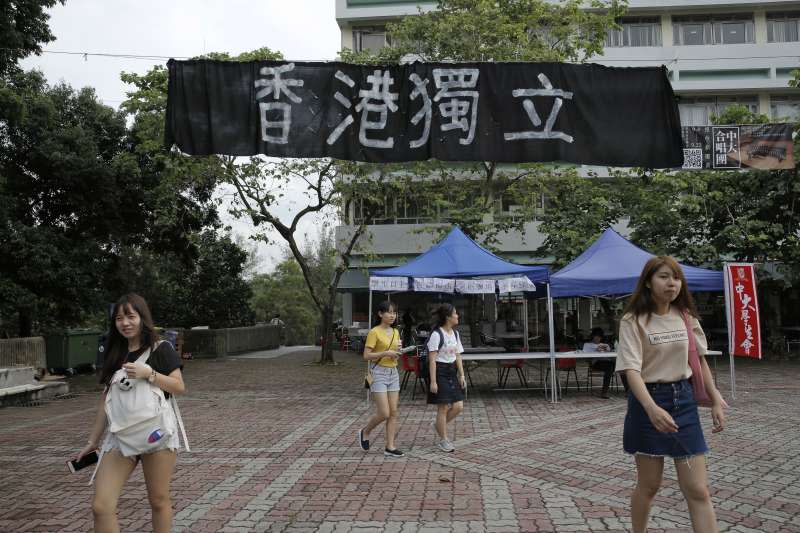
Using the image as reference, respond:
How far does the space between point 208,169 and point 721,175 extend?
14831 millimetres

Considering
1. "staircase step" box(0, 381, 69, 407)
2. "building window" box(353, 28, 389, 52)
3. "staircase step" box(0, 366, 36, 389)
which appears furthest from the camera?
"building window" box(353, 28, 389, 52)

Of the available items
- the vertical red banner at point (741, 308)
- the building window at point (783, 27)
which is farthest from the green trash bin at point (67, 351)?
the building window at point (783, 27)

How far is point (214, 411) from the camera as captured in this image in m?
11.1

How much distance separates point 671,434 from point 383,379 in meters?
4.02

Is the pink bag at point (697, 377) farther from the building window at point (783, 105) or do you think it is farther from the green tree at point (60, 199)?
the building window at point (783, 105)

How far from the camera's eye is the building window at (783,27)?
29281mm

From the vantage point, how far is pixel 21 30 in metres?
14.1

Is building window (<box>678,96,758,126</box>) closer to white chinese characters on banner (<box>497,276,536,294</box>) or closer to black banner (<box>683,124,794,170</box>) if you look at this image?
white chinese characters on banner (<box>497,276,536,294</box>)

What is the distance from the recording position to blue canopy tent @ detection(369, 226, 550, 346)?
40.1ft

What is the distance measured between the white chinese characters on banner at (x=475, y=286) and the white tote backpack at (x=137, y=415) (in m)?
9.03

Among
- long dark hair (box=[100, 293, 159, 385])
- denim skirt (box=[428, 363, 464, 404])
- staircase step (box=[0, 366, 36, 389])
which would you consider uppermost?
long dark hair (box=[100, 293, 159, 385])

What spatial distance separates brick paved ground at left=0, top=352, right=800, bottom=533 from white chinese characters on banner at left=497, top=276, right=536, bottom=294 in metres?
2.02

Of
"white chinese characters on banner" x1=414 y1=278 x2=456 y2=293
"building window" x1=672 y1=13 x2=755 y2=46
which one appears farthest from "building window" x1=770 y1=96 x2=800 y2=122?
"white chinese characters on banner" x1=414 y1=278 x2=456 y2=293

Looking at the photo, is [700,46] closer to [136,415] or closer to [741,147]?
[741,147]
